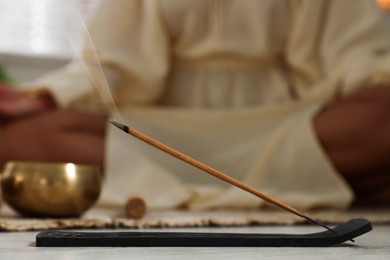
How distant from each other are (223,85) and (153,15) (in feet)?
0.91

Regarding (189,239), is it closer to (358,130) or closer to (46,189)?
(46,189)

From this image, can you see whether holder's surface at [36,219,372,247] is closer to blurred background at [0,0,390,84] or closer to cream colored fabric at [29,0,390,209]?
cream colored fabric at [29,0,390,209]

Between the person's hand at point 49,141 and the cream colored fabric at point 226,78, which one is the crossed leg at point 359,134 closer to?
the cream colored fabric at point 226,78

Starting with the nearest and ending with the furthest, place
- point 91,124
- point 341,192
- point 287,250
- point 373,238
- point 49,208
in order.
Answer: point 287,250, point 373,238, point 49,208, point 341,192, point 91,124

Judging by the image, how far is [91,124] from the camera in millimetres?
1655

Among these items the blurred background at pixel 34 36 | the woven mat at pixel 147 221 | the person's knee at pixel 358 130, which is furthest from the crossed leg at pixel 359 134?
the blurred background at pixel 34 36

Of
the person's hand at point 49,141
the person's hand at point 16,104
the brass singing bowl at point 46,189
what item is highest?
the person's hand at point 16,104

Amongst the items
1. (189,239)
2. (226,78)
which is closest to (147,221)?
(189,239)

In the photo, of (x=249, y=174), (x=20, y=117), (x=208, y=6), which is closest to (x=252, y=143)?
(x=249, y=174)

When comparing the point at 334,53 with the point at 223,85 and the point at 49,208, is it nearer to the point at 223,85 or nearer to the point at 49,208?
the point at 223,85

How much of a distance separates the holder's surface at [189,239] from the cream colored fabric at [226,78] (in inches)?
29.9

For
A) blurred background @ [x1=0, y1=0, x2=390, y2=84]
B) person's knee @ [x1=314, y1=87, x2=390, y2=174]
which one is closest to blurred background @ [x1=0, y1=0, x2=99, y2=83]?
blurred background @ [x1=0, y1=0, x2=390, y2=84]

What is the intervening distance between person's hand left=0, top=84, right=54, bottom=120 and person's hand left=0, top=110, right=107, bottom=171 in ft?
0.06

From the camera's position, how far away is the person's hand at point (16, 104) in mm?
1577
